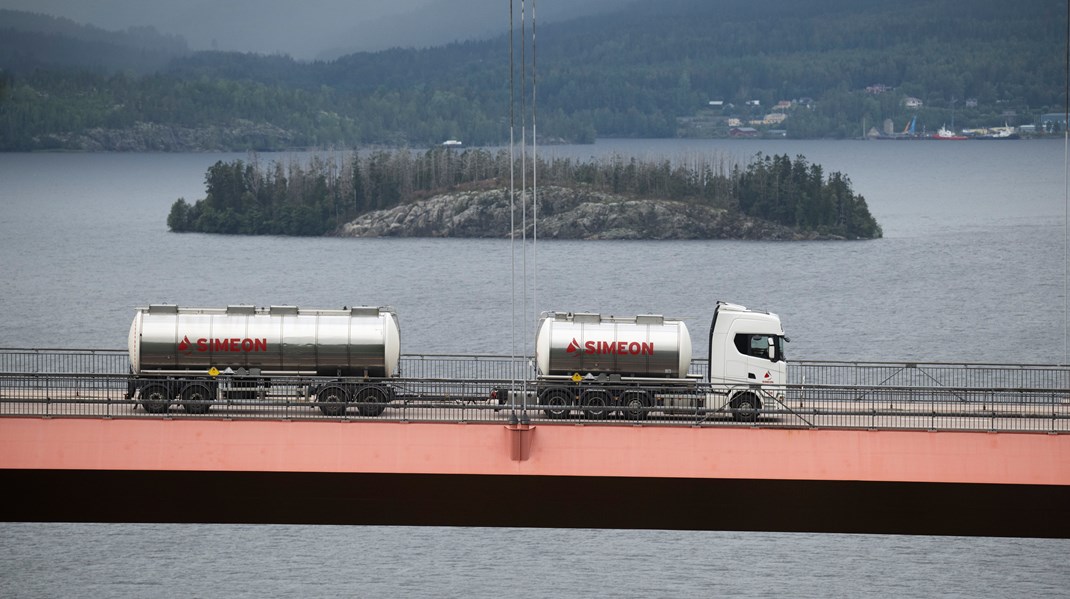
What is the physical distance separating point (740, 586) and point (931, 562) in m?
9.77

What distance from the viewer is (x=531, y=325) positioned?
410 ft

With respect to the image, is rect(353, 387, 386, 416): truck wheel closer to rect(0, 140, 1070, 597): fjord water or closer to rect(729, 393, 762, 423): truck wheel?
rect(0, 140, 1070, 597): fjord water

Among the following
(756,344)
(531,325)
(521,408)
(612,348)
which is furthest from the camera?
(531,325)

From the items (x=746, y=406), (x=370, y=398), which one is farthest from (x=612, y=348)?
(x=370, y=398)

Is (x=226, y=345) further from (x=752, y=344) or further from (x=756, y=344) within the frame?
(x=756, y=344)

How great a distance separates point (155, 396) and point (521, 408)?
32.7ft

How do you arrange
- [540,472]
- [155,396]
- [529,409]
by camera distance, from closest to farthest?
1. [540,472]
2. [529,409]
3. [155,396]

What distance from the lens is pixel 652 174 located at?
197250mm

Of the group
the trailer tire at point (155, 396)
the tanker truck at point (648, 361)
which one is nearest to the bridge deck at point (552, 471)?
the trailer tire at point (155, 396)

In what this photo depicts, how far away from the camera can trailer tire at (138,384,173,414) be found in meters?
38.5

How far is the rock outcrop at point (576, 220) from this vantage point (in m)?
189

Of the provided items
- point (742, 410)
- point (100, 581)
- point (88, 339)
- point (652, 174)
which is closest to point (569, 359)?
point (742, 410)

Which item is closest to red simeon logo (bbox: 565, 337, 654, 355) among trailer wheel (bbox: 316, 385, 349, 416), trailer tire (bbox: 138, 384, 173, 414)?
trailer wheel (bbox: 316, 385, 349, 416)

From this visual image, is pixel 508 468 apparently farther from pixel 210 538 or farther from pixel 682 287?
pixel 682 287
